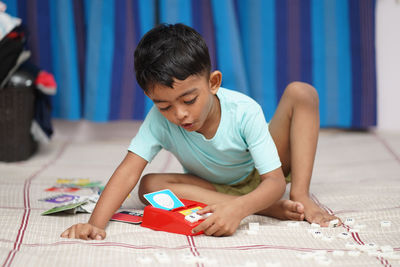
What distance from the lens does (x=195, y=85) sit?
118cm

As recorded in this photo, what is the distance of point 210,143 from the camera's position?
4.36ft

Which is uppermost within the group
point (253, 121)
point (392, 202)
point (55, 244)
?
point (253, 121)

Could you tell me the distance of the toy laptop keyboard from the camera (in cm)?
117

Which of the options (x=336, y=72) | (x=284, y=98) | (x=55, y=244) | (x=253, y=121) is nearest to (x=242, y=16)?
(x=336, y=72)

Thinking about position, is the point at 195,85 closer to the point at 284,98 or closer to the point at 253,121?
the point at 253,121

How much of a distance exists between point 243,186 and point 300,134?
0.79 feet

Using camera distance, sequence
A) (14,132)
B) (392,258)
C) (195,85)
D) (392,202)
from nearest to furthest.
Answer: (392,258)
(195,85)
(392,202)
(14,132)

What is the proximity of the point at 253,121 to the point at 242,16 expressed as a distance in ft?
4.42

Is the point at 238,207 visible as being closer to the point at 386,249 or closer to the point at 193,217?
the point at 193,217

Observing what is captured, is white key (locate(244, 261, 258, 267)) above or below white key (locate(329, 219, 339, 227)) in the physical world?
above

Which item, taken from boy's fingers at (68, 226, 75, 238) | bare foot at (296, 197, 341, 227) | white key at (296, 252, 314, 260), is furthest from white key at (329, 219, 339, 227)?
boy's fingers at (68, 226, 75, 238)

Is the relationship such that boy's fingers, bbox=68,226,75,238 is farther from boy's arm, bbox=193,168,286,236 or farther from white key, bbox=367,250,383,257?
white key, bbox=367,250,383,257

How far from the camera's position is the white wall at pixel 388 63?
255 cm

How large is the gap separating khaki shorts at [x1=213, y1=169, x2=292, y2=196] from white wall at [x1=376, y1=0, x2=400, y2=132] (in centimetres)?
132
